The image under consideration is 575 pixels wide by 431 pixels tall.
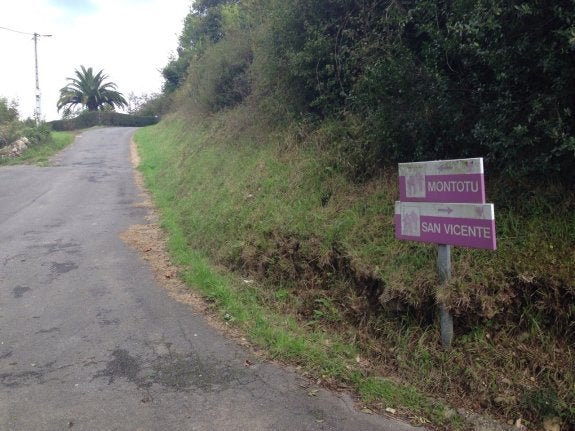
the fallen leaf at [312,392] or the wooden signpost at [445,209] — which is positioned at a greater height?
the wooden signpost at [445,209]

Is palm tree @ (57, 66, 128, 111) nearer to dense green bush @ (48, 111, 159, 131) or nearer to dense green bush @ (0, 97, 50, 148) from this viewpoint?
dense green bush @ (48, 111, 159, 131)

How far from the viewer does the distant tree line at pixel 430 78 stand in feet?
14.6

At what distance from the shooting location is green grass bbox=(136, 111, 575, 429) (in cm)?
389

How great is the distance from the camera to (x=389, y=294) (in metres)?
4.70

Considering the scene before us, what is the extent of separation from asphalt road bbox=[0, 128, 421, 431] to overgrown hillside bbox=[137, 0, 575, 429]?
0.51 m

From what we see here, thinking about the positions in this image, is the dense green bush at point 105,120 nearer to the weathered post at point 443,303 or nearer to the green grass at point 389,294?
the green grass at point 389,294

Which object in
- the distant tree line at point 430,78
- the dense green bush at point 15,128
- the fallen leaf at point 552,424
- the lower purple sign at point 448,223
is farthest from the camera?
the dense green bush at point 15,128

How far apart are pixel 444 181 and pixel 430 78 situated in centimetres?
219

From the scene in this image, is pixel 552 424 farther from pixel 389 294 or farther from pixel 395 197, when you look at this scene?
pixel 395 197

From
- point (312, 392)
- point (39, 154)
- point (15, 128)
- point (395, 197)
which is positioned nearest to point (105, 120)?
point (15, 128)

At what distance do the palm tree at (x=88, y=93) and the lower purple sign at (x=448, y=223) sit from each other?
5221 cm

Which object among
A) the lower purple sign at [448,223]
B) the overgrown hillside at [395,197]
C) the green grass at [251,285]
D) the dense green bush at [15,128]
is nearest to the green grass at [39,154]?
the dense green bush at [15,128]

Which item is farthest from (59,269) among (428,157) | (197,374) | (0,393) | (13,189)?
(13,189)

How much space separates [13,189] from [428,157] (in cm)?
1291
